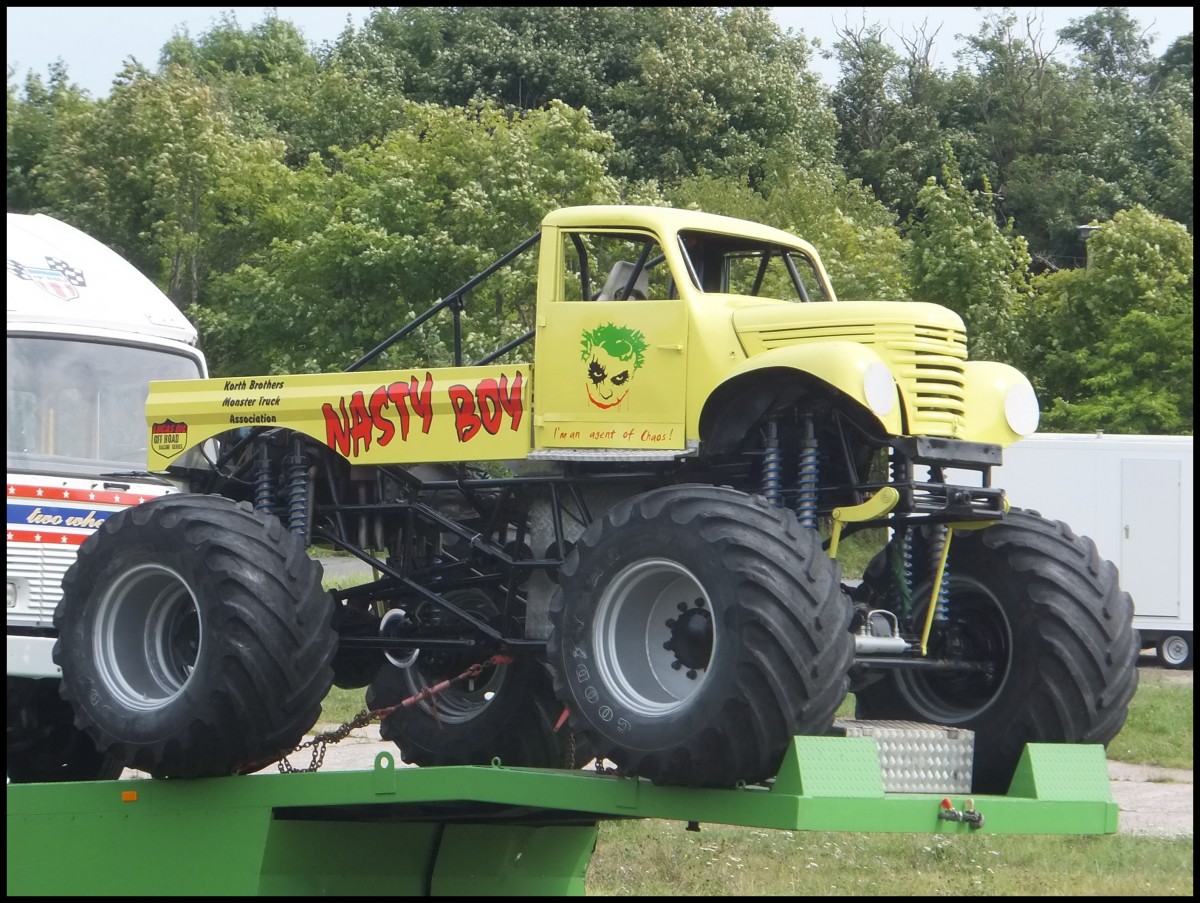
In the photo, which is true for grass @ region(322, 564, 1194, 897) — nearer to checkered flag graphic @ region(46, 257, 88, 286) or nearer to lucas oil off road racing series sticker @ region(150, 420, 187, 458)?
lucas oil off road racing series sticker @ region(150, 420, 187, 458)

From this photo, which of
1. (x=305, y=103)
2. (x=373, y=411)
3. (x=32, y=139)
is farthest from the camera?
(x=305, y=103)

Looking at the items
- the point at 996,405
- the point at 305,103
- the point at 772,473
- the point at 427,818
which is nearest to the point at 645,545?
the point at 772,473

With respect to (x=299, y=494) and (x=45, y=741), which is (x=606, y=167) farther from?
(x=299, y=494)

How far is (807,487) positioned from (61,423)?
6.39 meters

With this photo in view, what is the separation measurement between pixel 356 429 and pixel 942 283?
20446 mm

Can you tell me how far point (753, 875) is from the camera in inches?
412

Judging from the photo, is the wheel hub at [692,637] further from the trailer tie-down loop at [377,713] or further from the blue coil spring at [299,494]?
the blue coil spring at [299,494]

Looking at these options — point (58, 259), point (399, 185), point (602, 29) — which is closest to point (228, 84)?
point (602, 29)

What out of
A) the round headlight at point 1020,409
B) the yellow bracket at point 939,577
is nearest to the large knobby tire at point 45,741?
the yellow bracket at point 939,577

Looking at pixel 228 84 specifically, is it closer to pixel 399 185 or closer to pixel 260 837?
pixel 399 185

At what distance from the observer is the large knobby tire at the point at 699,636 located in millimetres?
6566

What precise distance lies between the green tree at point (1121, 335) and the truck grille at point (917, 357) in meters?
20.3

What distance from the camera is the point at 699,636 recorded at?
23.1 ft

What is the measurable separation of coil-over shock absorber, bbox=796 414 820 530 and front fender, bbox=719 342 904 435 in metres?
0.28
